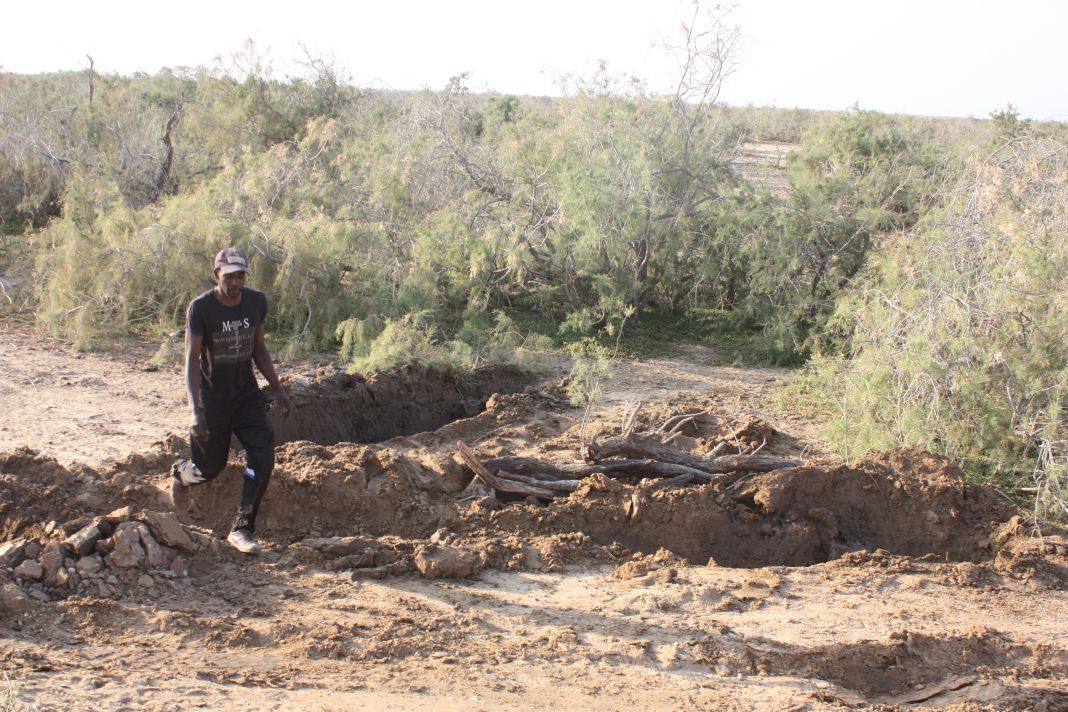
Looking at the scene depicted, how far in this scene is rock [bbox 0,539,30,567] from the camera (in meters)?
4.09

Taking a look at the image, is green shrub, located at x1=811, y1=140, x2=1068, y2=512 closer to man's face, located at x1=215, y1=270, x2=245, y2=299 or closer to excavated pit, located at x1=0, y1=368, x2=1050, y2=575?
excavated pit, located at x1=0, y1=368, x2=1050, y2=575

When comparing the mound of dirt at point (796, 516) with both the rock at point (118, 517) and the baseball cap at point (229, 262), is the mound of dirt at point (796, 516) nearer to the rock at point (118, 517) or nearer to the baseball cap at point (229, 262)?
the rock at point (118, 517)

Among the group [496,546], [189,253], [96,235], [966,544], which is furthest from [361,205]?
[966,544]

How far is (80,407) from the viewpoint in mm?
7273

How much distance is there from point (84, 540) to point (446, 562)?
1677 millimetres

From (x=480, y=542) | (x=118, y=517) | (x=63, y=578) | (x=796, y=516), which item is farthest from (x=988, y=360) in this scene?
(x=63, y=578)

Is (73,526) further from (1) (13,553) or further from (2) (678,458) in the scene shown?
(2) (678,458)

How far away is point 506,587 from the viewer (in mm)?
4641

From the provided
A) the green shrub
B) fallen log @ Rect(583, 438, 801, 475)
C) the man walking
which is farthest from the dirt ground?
the green shrub

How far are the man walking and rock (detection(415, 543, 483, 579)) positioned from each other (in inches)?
32.9

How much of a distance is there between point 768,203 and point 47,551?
8.28 metres

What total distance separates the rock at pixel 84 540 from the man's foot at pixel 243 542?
2.01ft

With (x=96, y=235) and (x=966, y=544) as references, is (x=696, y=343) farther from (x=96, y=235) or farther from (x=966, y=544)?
(x=96, y=235)

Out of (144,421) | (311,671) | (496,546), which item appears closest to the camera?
(311,671)
